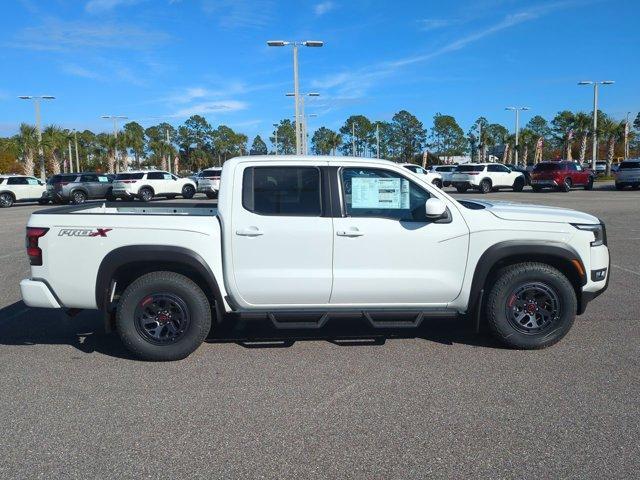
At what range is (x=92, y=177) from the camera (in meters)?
29.4

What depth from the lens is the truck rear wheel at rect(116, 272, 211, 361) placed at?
471 cm

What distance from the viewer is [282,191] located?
4824 millimetres

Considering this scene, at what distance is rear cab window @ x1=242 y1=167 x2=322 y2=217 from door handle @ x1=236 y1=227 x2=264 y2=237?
175mm

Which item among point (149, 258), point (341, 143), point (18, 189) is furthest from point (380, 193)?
point (341, 143)

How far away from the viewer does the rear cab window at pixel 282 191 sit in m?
4.77

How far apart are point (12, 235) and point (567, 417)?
14819 millimetres

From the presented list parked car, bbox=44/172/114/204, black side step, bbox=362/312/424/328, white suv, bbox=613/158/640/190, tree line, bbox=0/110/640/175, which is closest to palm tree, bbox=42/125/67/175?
tree line, bbox=0/110/640/175

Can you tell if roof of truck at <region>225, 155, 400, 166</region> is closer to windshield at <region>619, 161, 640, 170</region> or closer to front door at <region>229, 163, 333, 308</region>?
front door at <region>229, 163, 333, 308</region>

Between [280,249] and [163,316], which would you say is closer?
[280,249]

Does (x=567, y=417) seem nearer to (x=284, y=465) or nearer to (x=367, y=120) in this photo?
(x=284, y=465)

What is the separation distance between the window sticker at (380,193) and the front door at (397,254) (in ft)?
0.06

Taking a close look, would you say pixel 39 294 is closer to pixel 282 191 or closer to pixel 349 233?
pixel 282 191

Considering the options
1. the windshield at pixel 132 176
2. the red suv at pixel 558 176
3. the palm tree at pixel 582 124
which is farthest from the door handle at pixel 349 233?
the palm tree at pixel 582 124

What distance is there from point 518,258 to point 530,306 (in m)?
0.46
